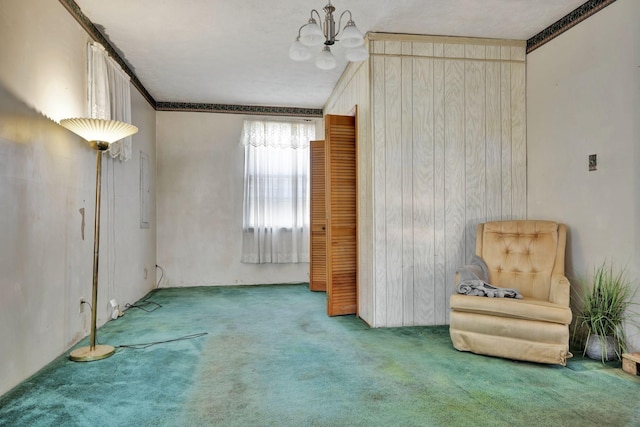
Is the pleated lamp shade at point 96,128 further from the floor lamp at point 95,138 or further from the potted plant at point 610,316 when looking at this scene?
the potted plant at point 610,316

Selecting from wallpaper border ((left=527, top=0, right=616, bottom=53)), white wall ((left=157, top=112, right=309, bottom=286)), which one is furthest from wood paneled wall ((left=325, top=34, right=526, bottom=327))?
white wall ((left=157, top=112, right=309, bottom=286))

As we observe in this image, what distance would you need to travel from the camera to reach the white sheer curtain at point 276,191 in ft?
19.4

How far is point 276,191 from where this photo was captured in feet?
19.6

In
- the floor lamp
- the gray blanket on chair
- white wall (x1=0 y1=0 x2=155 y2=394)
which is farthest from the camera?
the gray blanket on chair

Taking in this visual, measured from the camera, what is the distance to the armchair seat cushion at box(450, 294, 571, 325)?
2.62 metres

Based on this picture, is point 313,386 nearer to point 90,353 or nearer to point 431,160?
point 90,353

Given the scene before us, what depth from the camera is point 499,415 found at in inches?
77.8

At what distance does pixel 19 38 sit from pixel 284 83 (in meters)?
3.02

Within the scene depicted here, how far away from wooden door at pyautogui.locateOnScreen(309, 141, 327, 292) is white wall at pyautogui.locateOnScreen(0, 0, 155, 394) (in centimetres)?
254

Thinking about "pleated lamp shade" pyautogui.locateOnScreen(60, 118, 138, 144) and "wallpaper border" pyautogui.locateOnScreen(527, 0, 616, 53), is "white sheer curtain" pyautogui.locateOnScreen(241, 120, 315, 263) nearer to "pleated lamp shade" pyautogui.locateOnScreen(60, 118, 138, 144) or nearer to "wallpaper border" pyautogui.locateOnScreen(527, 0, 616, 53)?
"pleated lamp shade" pyautogui.locateOnScreen(60, 118, 138, 144)

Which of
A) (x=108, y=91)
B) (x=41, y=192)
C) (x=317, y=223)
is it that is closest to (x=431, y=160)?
(x=317, y=223)

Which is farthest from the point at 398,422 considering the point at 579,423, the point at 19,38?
the point at 19,38

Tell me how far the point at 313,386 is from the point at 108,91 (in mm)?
3027

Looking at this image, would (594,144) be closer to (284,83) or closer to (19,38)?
(284,83)
